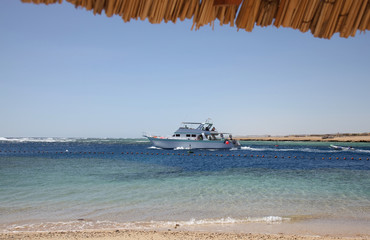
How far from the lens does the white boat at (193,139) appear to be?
43375 mm

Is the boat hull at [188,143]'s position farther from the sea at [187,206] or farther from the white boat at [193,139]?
the sea at [187,206]

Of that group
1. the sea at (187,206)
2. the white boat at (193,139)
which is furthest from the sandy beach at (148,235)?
the white boat at (193,139)

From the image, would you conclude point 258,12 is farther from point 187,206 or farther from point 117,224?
point 187,206

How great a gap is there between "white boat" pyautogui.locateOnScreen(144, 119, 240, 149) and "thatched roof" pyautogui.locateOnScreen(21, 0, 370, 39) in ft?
132

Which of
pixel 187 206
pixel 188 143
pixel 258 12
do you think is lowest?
pixel 188 143

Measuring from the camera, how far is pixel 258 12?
8.31 ft

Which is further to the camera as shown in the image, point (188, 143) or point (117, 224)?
point (188, 143)

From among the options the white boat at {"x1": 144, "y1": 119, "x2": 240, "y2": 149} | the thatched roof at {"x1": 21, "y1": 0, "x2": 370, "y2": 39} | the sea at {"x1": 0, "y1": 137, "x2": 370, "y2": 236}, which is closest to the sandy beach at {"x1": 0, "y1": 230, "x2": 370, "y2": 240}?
the sea at {"x1": 0, "y1": 137, "x2": 370, "y2": 236}

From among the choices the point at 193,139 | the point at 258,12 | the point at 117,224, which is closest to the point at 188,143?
the point at 193,139

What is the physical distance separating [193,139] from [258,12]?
41.7 metres

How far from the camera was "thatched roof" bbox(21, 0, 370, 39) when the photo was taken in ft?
8.04

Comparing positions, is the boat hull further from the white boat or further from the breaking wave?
the breaking wave

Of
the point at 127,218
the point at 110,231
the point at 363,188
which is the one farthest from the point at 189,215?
the point at 363,188

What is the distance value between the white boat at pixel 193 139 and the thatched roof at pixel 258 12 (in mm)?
40247
